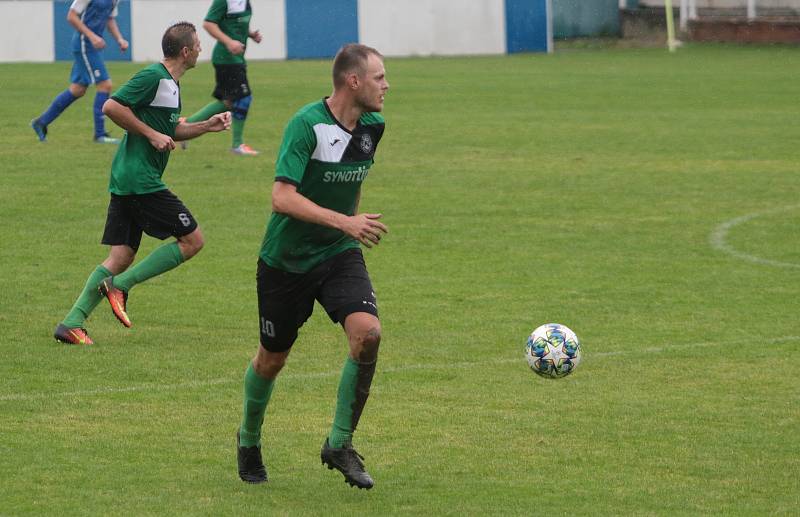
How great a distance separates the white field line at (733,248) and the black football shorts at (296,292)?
254 inches

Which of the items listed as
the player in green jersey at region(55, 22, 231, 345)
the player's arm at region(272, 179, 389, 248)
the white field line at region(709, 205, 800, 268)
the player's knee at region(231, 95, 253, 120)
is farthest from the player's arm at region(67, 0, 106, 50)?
the player's arm at region(272, 179, 389, 248)

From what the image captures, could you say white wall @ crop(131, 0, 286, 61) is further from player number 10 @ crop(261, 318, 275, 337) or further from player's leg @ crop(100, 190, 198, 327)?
player number 10 @ crop(261, 318, 275, 337)

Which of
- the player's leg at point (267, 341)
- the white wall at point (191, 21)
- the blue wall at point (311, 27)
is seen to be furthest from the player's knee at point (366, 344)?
the blue wall at point (311, 27)

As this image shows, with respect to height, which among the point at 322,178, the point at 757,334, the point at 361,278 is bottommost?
the point at 757,334

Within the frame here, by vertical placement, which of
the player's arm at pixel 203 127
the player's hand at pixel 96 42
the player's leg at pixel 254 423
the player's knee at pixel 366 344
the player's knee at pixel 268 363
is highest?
the player's hand at pixel 96 42

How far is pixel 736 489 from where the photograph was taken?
646 centimetres

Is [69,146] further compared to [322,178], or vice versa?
[69,146]

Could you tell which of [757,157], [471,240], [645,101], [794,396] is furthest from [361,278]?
[645,101]

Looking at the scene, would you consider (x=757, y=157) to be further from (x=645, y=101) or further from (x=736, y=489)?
(x=736, y=489)

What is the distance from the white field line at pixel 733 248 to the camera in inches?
481

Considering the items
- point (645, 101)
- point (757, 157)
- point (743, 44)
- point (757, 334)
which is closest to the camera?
point (757, 334)

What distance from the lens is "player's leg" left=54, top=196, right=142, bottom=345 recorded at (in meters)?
9.34

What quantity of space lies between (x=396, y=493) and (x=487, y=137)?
14.3 meters

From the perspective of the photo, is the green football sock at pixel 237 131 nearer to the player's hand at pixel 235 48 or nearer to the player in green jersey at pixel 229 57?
the player in green jersey at pixel 229 57
